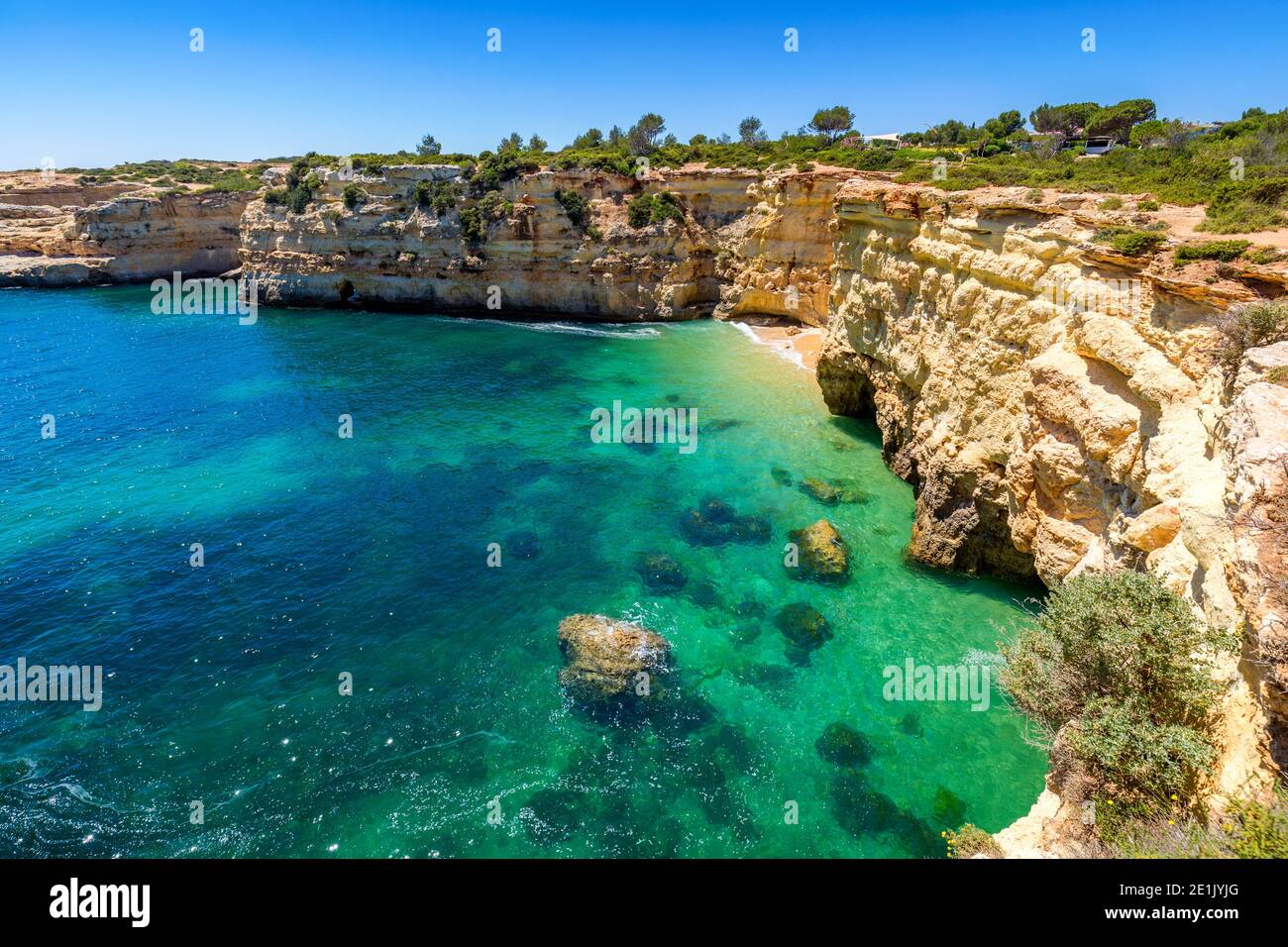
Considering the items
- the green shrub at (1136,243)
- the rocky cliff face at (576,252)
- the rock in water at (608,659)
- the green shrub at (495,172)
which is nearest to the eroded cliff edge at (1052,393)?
the green shrub at (1136,243)

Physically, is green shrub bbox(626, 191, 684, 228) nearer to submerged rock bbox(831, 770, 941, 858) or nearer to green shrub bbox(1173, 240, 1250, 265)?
green shrub bbox(1173, 240, 1250, 265)

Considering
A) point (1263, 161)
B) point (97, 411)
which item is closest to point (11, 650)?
point (97, 411)

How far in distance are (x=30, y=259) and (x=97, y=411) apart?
182 ft

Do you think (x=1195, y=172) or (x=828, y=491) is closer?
(x=1195, y=172)

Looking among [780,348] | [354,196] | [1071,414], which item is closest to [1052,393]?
[1071,414]

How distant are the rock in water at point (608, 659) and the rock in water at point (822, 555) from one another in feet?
18.8

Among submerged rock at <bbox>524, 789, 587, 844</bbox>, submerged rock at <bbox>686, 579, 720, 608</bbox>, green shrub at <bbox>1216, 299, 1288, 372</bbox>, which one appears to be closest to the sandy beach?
submerged rock at <bbox>686, 579, 720, 608</bbox>

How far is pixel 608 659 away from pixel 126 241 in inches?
3252

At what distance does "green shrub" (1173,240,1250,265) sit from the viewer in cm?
1155

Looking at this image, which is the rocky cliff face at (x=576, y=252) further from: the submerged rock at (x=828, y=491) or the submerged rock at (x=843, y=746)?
the submerged rock at (x=843, y=746)

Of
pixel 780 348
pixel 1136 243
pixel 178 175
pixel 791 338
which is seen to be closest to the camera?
pixel 1136 243

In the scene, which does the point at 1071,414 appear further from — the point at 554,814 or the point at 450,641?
the point at 450,641

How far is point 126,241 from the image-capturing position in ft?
215

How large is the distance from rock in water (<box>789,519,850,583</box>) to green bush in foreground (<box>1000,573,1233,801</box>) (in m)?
8.41
